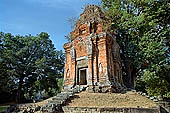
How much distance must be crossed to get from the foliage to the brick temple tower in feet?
4.62

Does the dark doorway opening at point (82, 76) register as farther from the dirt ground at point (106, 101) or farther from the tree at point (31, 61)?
the tree at point (31, 61)

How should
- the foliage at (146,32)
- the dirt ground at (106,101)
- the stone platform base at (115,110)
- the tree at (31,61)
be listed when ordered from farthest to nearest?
the tree at (31,61) < the foliage at (146,32) < the dirt ground at (106,101) < the stone platform base at (115,110)

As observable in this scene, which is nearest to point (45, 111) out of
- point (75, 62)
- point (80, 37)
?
point (75, 62)

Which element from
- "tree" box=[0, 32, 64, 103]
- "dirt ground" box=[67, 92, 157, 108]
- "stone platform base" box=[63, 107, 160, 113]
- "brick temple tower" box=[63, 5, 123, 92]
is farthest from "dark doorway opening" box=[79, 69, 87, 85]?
"tree" box=[0, 32, 64, 103]

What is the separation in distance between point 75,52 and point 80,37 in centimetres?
147

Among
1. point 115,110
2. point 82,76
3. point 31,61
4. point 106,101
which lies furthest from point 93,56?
point 31,61

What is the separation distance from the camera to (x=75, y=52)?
13586mm

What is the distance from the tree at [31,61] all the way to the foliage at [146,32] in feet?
46.0

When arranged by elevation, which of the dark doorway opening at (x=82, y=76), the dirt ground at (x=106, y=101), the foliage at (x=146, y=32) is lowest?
the dirt ground at (x=106, y=101)

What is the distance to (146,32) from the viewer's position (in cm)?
1235

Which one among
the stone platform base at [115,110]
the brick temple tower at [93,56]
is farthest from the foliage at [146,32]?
the stone platform base at [115,110]

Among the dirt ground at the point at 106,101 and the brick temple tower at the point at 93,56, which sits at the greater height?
the brick temple tower at the point at 93,56

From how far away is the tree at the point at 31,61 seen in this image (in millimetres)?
23266

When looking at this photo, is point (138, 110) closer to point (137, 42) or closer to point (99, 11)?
point (137, 42)
